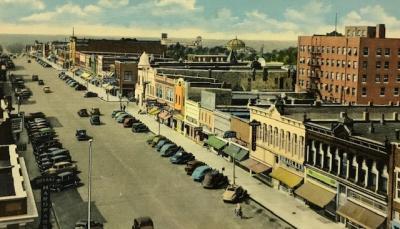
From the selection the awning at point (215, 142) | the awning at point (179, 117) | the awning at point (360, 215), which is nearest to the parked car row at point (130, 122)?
the awning at point (179, 117)

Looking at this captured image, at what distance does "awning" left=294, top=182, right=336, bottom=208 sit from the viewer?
4544cm

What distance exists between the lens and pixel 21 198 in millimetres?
29594

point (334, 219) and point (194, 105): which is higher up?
point (194, 105)

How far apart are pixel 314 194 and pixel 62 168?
2539 cm

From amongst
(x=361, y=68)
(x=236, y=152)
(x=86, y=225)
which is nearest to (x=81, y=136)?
(x=236, y=152)

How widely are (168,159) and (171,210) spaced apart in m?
19.5

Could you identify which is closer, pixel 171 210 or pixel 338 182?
pixel 338 182

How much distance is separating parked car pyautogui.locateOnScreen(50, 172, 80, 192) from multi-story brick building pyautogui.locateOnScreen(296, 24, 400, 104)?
62.1 m

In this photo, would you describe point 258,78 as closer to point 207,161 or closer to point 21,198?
point 207,161

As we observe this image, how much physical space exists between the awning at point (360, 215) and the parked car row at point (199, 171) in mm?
10044

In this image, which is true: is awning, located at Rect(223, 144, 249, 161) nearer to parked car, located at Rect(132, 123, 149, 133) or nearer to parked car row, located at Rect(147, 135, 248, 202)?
parked car row, located at Rect(147, 135, 248, 202)

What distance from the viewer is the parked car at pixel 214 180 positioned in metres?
54.4

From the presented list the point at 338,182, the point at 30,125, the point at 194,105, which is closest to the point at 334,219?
the point at 338,182

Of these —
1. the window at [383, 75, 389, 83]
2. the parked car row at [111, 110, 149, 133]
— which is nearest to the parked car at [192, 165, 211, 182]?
the parked car row at [111, 110, 149, 133]
